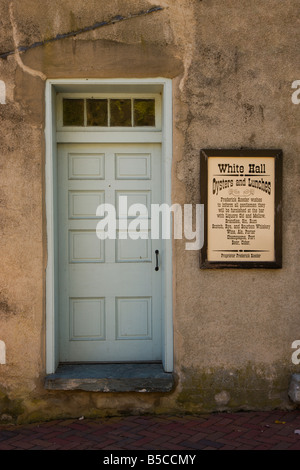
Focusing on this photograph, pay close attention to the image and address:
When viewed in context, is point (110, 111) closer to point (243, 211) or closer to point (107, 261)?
point (107, 261)

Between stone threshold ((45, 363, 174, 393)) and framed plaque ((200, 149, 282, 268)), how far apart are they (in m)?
1.22

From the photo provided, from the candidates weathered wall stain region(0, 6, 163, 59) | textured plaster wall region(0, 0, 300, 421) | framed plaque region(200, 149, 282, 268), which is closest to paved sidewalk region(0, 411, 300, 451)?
textured plaster wall region(0, 0, 300, 421)

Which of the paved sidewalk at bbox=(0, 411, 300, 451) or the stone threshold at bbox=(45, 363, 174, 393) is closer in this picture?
the paved sidewalk at bbox=(0, 411, 300, 451)

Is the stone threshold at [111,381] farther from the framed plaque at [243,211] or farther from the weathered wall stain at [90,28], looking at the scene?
the weathered wall stain at [90,28]

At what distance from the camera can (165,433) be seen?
4770mm

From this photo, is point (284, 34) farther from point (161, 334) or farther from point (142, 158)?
point (161, 334)

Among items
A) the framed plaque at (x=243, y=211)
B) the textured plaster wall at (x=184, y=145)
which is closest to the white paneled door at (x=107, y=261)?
the textured plaster wall at (x=184, y=145)

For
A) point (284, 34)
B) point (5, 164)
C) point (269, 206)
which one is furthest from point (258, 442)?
point (284, 34)

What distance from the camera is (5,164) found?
5160mm

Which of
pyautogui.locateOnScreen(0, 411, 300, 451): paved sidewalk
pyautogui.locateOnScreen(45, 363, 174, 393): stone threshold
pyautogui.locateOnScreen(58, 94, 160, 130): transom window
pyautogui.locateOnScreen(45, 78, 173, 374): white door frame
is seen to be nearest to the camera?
pyautogui.locateOnScreen(0, 411, 300, 451): paved sidewalk

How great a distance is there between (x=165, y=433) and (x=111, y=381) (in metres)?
0.75

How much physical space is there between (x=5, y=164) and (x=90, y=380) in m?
2.28

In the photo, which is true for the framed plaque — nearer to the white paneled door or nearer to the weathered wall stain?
the white paneled door

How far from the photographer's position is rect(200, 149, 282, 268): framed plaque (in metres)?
5.23
